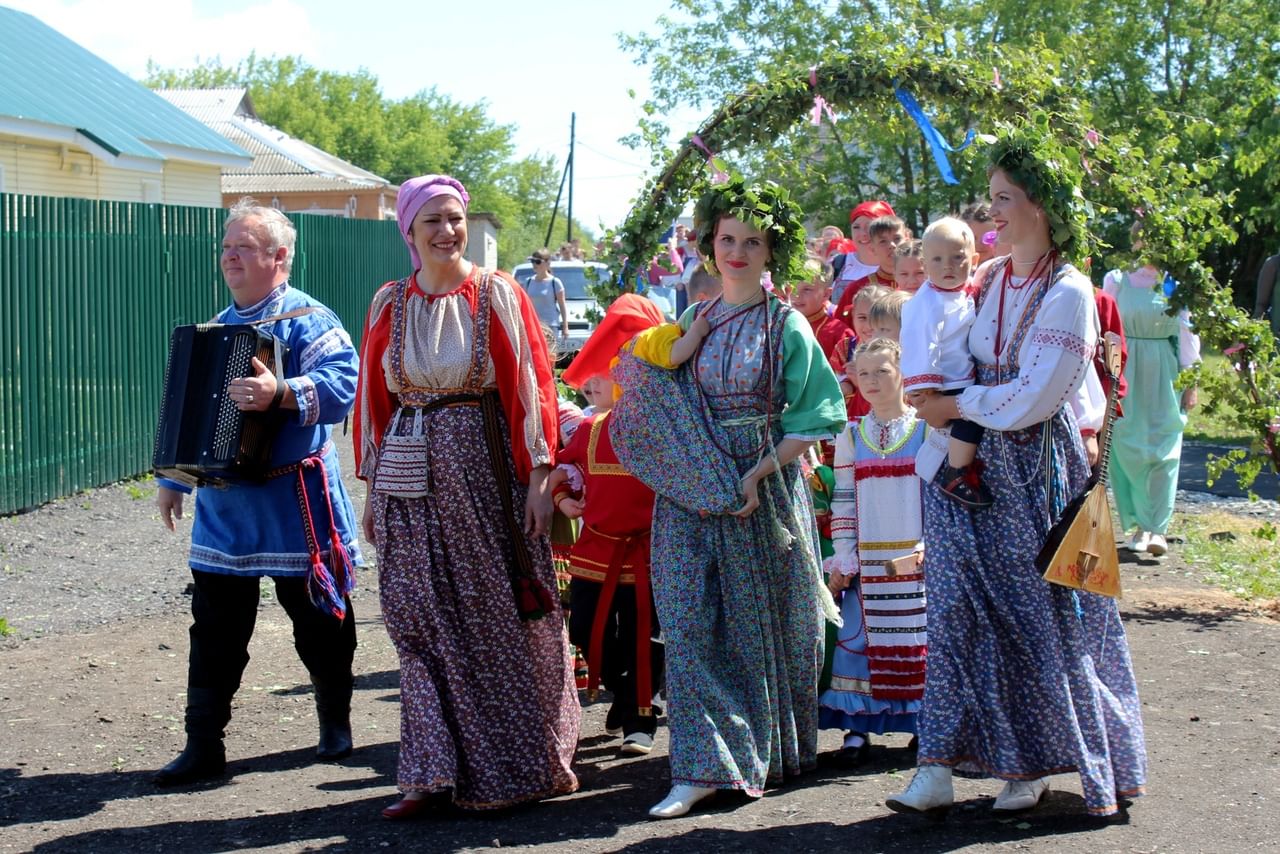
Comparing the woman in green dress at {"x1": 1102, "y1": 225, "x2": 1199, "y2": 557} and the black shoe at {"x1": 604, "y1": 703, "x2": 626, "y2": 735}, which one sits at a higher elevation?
the woman in green dress at {"x1": 1102, "y1": 225, "x2": 1199, "y2": 557}

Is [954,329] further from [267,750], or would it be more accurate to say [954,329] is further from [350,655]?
[267,750]

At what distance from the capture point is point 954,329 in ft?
15.7

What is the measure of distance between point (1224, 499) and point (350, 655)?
8.64 m

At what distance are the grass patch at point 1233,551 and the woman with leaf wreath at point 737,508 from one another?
3.72 m

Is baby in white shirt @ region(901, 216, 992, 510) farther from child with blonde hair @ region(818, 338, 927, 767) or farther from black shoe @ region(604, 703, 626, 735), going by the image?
black shoe @ region(604, 703, 626, 735)

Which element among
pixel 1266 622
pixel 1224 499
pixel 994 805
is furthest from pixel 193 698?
pixel 1224 499

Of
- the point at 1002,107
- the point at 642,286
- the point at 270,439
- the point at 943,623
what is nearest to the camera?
the point at 943,623

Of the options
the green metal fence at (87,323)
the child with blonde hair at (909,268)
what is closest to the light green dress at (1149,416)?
the child with blonde hair at (909,268)

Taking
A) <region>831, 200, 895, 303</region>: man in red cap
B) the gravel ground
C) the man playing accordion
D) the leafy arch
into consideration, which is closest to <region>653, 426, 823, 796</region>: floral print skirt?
the gravel ground

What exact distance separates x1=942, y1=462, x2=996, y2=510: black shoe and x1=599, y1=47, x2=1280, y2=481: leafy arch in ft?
8.04

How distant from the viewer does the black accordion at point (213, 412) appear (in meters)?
5.26

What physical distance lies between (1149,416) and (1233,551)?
1019mm

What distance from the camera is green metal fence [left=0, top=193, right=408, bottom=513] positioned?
10633 millimetres

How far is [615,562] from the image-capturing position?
5.75 m
